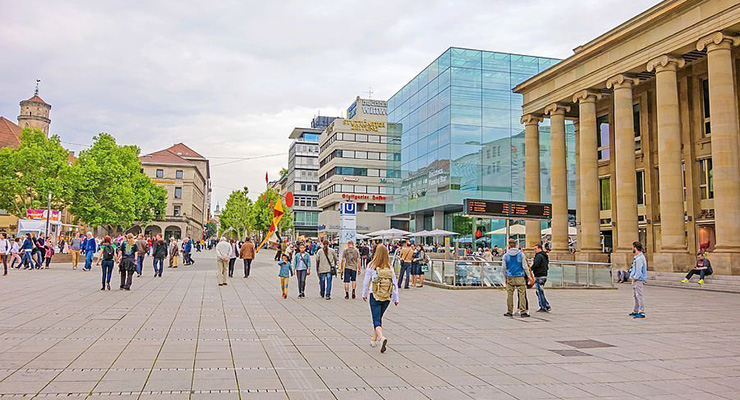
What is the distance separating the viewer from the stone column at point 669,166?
26.2 m

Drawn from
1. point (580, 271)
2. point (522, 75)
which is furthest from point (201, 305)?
point (522, 75)

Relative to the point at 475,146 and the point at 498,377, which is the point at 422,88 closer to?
the point at 475,146

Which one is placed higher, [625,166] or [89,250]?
[625,166]

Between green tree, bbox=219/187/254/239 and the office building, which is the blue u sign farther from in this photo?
green tree, bbox=219/187/254/239

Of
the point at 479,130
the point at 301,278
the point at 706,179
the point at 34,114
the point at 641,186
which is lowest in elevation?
the point at 301,278

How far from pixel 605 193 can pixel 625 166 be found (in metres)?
7.65

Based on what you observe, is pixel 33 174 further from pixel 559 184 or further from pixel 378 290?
pixel 378 290

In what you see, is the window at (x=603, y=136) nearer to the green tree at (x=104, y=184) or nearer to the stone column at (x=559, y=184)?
the stone column at (x=559, y=184)

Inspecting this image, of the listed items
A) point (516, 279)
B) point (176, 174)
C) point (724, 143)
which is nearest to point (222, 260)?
point (516, 279)

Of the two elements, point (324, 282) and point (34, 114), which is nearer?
point (324, 282)

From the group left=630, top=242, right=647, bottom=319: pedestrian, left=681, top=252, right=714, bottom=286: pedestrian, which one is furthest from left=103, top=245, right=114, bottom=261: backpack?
left=681, top=252, right=714, bottom=286: pedestrian

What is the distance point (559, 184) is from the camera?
35562 millimetres

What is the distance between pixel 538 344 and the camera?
9.68 m

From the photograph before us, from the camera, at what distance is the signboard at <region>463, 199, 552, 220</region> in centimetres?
2514
